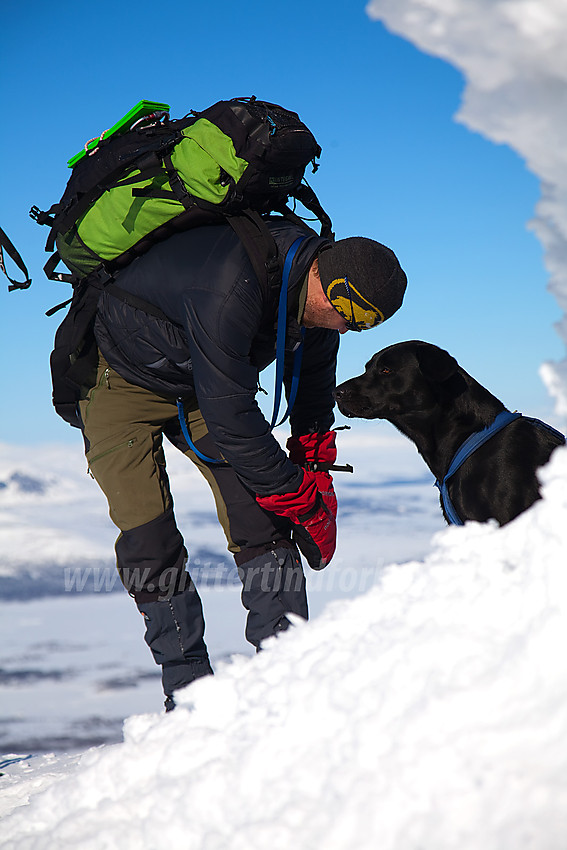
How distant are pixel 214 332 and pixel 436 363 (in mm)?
1889

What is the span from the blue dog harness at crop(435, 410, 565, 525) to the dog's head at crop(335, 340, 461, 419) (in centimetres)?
33

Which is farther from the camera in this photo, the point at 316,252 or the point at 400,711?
the point at 316,252

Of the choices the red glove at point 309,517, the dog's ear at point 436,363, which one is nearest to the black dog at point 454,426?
the dog's ear at point 436,363

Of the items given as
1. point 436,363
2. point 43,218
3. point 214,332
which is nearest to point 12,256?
point 43,218

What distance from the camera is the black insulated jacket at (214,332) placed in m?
3.05

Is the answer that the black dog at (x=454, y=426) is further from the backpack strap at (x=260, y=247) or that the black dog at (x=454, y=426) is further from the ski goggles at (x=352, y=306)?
the backpack strap at (x=260, y=247)

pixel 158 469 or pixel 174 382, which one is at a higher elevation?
pixel 174 382

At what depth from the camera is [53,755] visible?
4996 mm

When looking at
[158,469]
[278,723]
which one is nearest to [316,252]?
[158,469]

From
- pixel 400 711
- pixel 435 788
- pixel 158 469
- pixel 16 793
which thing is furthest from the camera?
pixel 158 469

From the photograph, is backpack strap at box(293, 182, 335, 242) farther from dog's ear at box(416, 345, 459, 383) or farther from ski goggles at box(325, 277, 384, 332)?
dog's ear at box(416, 345, 459, 383)

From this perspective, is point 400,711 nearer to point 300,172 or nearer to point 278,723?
point 278,723

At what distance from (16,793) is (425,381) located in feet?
10.0

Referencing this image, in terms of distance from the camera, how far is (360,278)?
310cm
